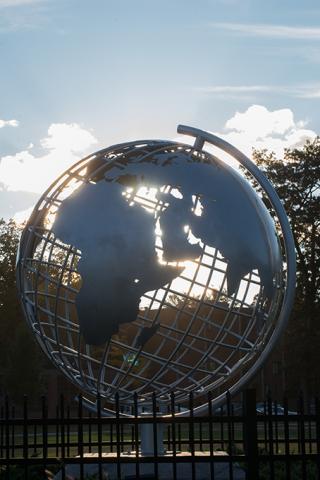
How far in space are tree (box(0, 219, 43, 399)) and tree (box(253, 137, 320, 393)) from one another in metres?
12.2

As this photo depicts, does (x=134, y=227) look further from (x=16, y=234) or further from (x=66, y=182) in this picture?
(x=16, y=234)

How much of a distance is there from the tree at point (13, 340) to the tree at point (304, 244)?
12159mm

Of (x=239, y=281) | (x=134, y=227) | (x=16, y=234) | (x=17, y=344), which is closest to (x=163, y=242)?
(x=134, y=227)

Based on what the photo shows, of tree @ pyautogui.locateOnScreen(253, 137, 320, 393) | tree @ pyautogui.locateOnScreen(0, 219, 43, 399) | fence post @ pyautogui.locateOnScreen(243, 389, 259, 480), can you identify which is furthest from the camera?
tree @ pyautogui.locateOnScreen(0, 219, 43, 399)

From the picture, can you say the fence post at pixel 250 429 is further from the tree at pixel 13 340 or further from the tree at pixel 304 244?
the tree at pixel 13 340

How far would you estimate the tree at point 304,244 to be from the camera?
34438 mm

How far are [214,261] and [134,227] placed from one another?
90 centimetres

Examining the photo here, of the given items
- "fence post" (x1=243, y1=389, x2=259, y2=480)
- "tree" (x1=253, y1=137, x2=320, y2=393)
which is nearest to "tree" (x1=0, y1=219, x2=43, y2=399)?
"tree" (x1=253, y1=137, x2=320, y2=393)

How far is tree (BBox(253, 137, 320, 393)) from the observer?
113 ft

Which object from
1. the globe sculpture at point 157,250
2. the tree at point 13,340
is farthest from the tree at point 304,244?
the globe sculpture at point 157,250

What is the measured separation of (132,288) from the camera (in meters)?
7.82

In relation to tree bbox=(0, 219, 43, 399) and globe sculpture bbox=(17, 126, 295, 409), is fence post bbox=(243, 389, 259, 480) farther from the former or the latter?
tree bbox=(0, 219, 43, 399)

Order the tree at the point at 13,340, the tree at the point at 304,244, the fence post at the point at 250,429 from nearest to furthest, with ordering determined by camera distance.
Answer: the fence post at the point at 250,429, the tree at the point at 304,244, the tree at the point at 13,340

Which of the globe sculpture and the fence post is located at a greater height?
the globe sculpture
